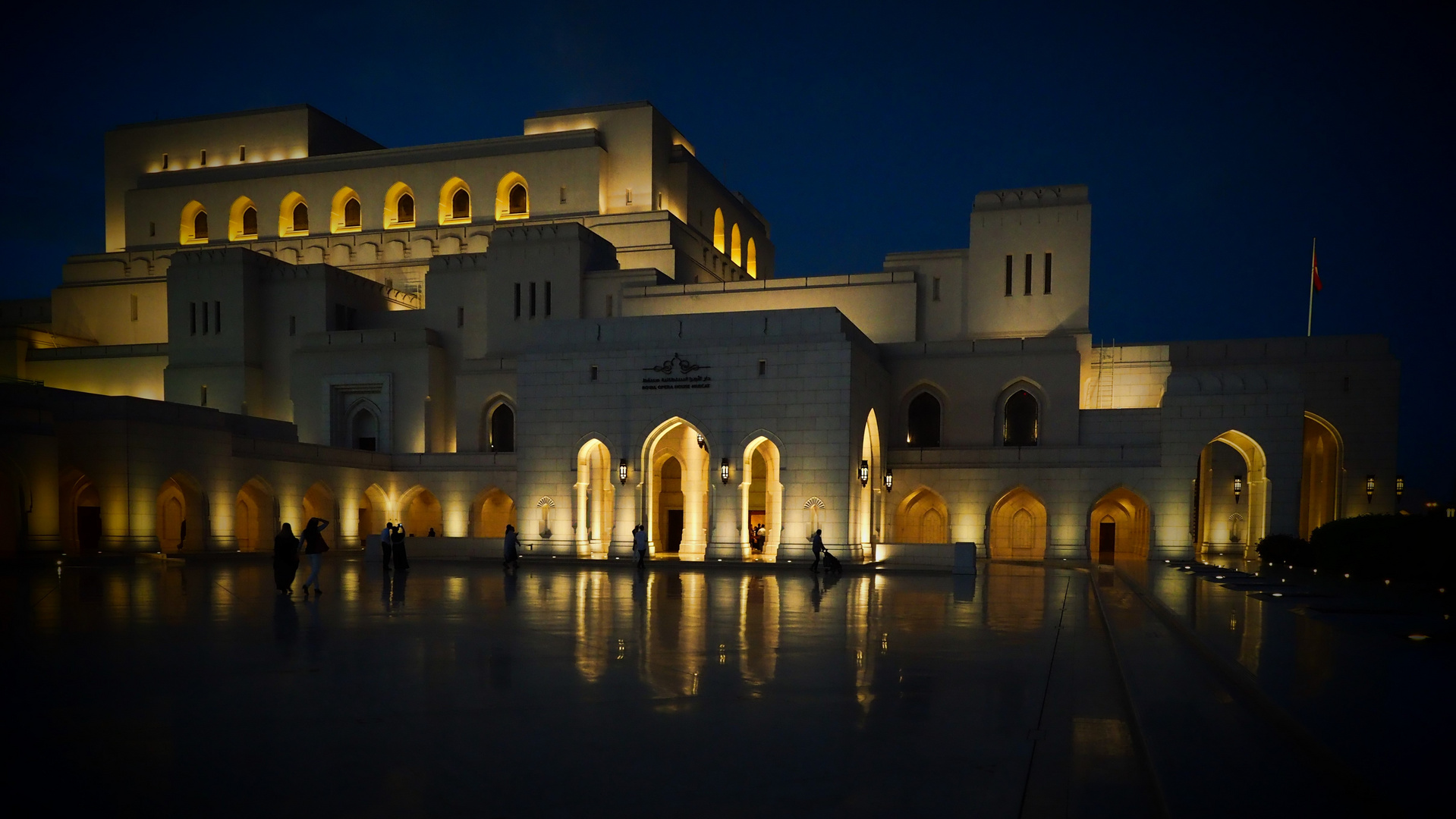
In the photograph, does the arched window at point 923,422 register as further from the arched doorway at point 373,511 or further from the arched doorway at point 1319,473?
the arched doorway at point 373,511

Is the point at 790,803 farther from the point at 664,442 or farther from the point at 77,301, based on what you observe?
the point at 77,301

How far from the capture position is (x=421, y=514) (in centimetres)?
3822

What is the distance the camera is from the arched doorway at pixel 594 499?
2894 centimetres

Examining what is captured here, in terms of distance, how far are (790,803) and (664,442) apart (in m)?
27.1

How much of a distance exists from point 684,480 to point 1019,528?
11.8m

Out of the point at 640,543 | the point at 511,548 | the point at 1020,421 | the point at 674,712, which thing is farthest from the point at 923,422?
the point at 674,712

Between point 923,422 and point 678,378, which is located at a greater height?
point 678,378

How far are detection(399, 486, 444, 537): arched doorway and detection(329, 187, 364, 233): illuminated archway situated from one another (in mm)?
15921

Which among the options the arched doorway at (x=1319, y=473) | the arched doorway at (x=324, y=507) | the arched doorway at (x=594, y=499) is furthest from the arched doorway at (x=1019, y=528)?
the arched doorway at (x=324, y=507)

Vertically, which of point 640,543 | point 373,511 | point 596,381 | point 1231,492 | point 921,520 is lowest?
point 373,511

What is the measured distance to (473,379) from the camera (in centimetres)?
3791

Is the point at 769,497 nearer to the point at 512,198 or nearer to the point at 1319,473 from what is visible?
the point at 1319,473

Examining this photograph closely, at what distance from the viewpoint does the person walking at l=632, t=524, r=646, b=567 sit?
81.6 ft

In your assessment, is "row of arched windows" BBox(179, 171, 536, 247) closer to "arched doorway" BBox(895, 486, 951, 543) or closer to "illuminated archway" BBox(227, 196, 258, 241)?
"illuminated archway" BBox(227, 196, 258, 241)
